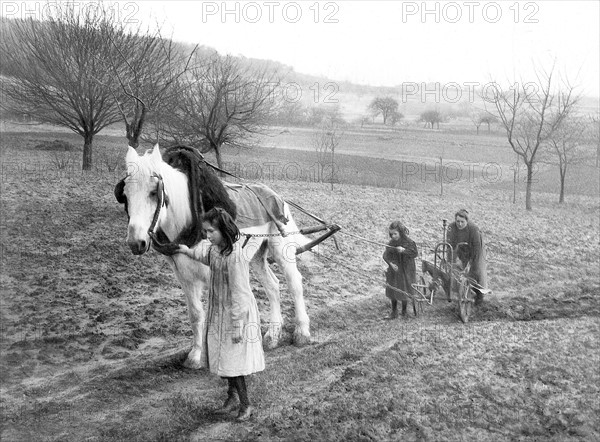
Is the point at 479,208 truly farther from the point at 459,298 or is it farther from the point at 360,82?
the point at 459,298

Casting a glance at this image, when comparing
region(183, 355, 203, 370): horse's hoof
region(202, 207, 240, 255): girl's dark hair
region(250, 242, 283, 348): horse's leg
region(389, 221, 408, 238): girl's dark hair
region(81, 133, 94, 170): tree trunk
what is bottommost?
region(183, 355, 203, 370): horse's hoof

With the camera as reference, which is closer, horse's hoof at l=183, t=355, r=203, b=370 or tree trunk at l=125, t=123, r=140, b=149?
horse's hoof at l=183, t=355, r=203, b=370

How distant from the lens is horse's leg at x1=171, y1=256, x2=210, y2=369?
4.98m

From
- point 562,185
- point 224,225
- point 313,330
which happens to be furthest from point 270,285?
point 562,185

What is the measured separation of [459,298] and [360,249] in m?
2.69

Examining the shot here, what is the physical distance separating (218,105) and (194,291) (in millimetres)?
4782

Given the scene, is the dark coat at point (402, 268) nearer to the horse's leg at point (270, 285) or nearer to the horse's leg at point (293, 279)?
the horse's leg at point (293, 279)

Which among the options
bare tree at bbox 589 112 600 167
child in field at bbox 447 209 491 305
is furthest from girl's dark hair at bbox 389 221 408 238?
bare tree at bbox 589 112 600 167

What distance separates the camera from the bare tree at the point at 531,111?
13047 millimetres

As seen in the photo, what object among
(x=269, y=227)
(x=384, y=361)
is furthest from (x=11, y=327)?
(x=384, y=361)

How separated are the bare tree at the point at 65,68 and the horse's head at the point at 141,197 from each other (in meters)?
3.80

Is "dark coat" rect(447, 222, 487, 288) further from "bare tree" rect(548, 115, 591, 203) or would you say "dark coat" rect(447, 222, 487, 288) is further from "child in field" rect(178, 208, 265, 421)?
"bare tree" rect(548, 115, 591, 203)

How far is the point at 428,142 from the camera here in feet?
41.8

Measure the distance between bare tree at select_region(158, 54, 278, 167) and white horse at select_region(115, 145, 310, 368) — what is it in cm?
359
